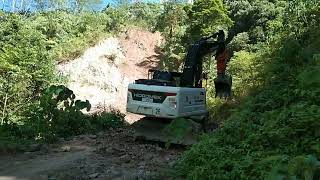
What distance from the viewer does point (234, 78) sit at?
52.7 feet

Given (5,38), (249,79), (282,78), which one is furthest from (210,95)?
(5,38)

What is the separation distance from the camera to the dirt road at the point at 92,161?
285 inches

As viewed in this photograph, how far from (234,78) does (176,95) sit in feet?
23.3

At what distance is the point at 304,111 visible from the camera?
20.5 ft

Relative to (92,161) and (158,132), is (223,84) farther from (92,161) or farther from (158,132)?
(92,161)

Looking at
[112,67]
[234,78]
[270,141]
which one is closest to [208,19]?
[112,67]

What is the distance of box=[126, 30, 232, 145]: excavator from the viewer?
9.54 metres

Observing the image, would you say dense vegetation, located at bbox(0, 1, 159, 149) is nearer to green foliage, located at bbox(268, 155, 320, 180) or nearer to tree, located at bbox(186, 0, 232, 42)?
tree, located at bbox(186, 0, 232, 42)

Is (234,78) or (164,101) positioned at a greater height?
(234,78)

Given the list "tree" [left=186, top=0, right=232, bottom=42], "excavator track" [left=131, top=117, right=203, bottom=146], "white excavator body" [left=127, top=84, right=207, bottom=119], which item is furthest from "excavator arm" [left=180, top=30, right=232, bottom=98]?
"tree" [left=186, top=0, right=232, bottom=42]

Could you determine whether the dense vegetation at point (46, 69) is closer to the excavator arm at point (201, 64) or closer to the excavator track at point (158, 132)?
the excavator track at point (158, 132)

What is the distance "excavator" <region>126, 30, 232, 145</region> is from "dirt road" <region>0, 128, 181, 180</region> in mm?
461

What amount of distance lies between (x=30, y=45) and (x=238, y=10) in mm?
11553

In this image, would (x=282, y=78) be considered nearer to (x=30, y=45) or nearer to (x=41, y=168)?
(x=41, y=168)
